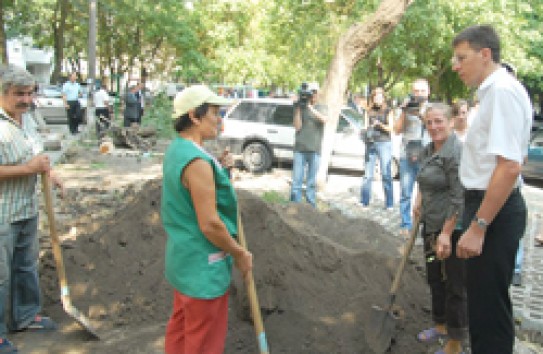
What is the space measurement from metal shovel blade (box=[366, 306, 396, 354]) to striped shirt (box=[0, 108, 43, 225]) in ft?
8.77

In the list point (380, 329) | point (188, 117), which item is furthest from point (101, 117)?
point (188, 117)

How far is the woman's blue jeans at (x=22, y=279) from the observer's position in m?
3.68

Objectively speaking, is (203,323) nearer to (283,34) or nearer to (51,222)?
(51,222)

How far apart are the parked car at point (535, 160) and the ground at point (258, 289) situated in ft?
26.5


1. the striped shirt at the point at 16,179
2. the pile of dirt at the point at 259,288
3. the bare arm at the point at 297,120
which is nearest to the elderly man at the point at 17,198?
the striped shirt at the point at 16,179

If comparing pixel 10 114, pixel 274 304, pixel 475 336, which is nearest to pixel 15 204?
pixel 10 114

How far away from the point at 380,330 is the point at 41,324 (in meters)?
2.69

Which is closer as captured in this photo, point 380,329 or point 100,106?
point 380,329

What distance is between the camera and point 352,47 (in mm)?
9039

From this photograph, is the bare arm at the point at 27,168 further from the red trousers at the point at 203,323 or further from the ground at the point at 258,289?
the red trousers at the point at 203,323

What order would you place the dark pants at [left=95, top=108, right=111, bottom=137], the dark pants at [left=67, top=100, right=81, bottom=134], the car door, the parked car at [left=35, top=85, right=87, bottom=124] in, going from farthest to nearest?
the parked car at [left=35, top=85, right=87, bottom=124] < the dark pants at [left=67, top=100, right=81, bottom=134] < the dark pants at [left=95, top=108, right=111, bottom=137] < the car door

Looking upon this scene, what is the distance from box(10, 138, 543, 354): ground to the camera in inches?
141

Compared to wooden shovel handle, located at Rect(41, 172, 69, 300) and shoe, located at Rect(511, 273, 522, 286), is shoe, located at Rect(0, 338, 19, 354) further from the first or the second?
shoe, located at Rect(511, 273, 522, 286)

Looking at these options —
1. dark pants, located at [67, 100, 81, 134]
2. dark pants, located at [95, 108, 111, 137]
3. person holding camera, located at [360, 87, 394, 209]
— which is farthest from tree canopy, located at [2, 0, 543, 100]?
dark pants, located at [67, 100, 81, 134]
